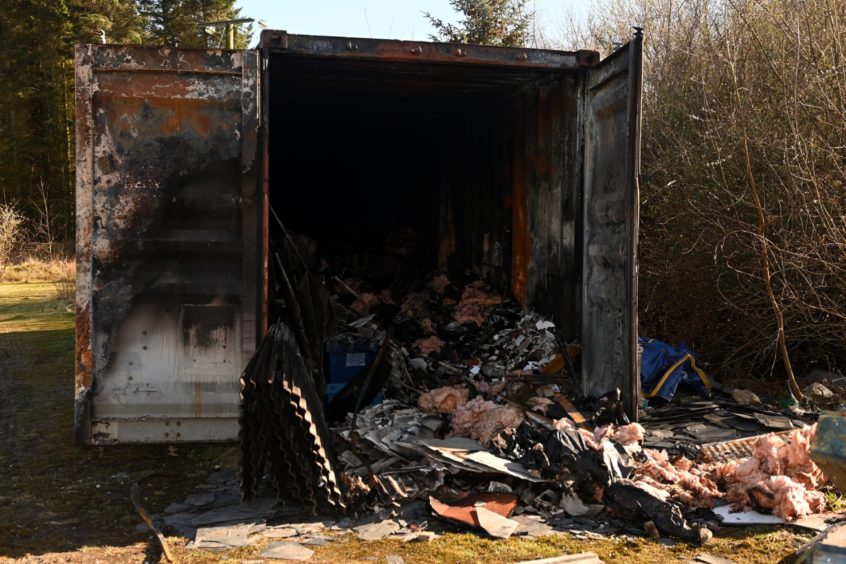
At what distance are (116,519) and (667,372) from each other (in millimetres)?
4550

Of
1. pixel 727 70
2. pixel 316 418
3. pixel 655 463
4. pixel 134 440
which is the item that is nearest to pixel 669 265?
pixel 727 70

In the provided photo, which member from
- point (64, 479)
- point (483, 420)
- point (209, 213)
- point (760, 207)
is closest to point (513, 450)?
point (483, 420)

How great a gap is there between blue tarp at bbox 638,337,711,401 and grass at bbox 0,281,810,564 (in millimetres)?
2342

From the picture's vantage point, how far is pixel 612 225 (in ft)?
18.1

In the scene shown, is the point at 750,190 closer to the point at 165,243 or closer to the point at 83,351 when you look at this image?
the point at 165,243

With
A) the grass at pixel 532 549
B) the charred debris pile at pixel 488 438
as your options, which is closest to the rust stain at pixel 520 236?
the charred debris pile at pixel 488 438

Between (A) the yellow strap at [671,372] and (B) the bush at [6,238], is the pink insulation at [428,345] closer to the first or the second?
(A) the yellow strap at [671,372]

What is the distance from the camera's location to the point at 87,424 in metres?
4.94

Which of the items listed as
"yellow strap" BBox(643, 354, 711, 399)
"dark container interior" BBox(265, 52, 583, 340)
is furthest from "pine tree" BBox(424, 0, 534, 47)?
"yellow strap" BBox(643, 354, 711, 399)

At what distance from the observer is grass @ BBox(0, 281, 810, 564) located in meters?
3.91

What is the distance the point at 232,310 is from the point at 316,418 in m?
0.96

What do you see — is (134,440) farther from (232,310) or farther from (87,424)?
(232,310)

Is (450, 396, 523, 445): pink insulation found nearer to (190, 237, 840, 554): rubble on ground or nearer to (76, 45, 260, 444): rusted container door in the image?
(190, 237, 840, 554): rubble on ground

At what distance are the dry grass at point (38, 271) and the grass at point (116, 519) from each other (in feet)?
46.1
